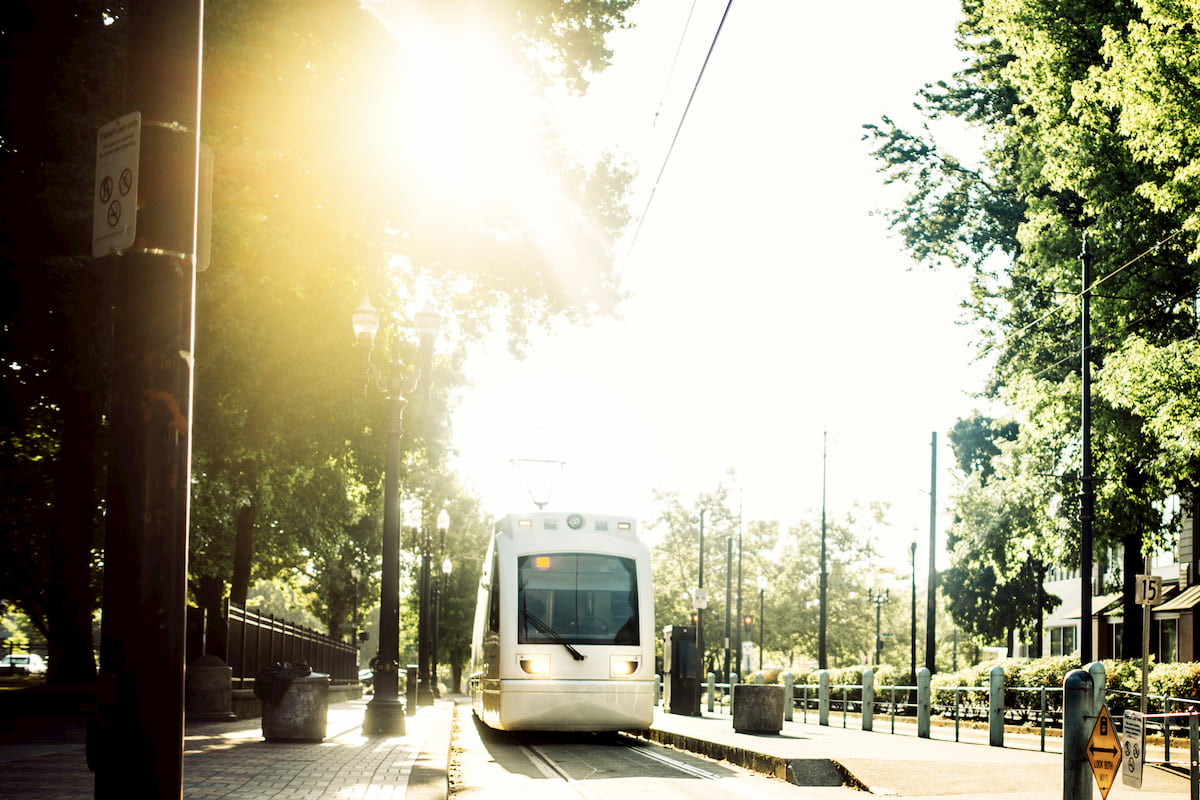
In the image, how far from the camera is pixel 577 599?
→ 684 inches

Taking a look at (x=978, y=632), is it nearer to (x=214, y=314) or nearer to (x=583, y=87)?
(x=583, y=87)

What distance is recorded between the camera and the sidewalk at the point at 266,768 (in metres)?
9.22

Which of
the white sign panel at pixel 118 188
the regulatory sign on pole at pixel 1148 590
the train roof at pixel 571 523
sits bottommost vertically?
the regulatory sign on pole at pixel 1148 590

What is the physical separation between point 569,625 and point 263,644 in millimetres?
13032

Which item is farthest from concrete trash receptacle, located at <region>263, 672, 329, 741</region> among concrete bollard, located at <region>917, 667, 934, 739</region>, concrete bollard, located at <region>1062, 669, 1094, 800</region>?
concrete bollard, located at <region>917, 667, 934, 739</region>

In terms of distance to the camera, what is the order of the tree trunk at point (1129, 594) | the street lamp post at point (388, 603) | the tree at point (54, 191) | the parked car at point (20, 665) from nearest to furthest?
the tree at point (54, 191)
the street lamp post at point (388, 603)
the tree trunk at point (1129, 594)
the parked car at point (20, 665)

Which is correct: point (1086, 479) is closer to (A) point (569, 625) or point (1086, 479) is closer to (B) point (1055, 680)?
A: (B) point (1055, 680)

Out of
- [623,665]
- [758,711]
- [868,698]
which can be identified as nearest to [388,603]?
[623,665]

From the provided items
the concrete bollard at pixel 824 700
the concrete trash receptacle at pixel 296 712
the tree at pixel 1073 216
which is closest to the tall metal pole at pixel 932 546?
the tree at pixel 1073 216

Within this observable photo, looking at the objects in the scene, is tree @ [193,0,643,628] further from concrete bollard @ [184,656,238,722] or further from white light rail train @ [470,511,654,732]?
white light rail train @ [470,511,654,732]

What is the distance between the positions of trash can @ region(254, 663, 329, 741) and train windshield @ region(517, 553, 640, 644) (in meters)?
2.96

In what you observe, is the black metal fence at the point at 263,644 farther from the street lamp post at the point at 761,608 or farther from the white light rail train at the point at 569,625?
the street lamp post at the point at 761,608

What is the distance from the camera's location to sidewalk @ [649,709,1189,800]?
11141mm

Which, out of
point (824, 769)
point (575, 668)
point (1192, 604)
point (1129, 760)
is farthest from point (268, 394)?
point (1192, 604)
